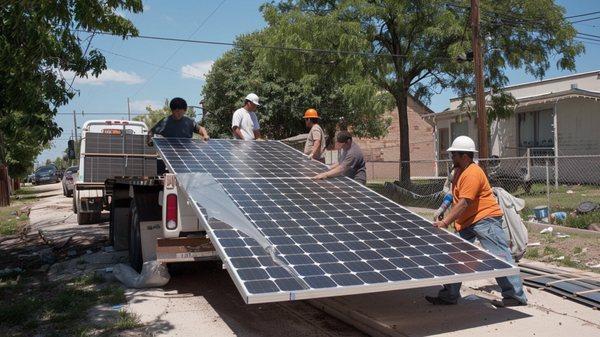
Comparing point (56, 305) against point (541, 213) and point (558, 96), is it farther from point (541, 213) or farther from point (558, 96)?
point (558, 96)

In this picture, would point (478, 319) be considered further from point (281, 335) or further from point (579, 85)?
point (579, 85)

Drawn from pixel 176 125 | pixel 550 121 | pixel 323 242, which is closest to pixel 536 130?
pixel 550 121

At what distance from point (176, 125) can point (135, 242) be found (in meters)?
2.15

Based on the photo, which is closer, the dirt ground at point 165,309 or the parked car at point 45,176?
the dirt ground at point 165,309

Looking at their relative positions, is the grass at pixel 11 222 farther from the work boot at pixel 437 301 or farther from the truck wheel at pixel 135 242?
the work boot at pixel 437 301

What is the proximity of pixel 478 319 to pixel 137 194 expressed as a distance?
16.0 ft

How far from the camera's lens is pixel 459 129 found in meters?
28.9

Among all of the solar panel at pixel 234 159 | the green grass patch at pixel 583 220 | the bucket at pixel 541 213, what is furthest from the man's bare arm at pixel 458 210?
the bucket at pixel 541 213

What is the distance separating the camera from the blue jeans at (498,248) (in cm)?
591

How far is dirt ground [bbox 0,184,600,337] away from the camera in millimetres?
5477

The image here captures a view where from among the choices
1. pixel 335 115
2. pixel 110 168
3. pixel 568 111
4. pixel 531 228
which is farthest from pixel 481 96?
pixel 335 115

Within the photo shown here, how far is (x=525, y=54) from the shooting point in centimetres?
2044

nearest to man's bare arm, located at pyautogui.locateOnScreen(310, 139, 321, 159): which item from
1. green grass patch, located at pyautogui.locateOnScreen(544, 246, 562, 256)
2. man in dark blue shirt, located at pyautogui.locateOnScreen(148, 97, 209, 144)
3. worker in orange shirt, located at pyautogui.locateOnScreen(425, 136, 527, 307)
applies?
man in dark blue shirt, located at pyautogui.locateOnScreen(148, 97, 209, 144)

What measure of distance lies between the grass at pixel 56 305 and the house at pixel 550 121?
1790 centimetres
